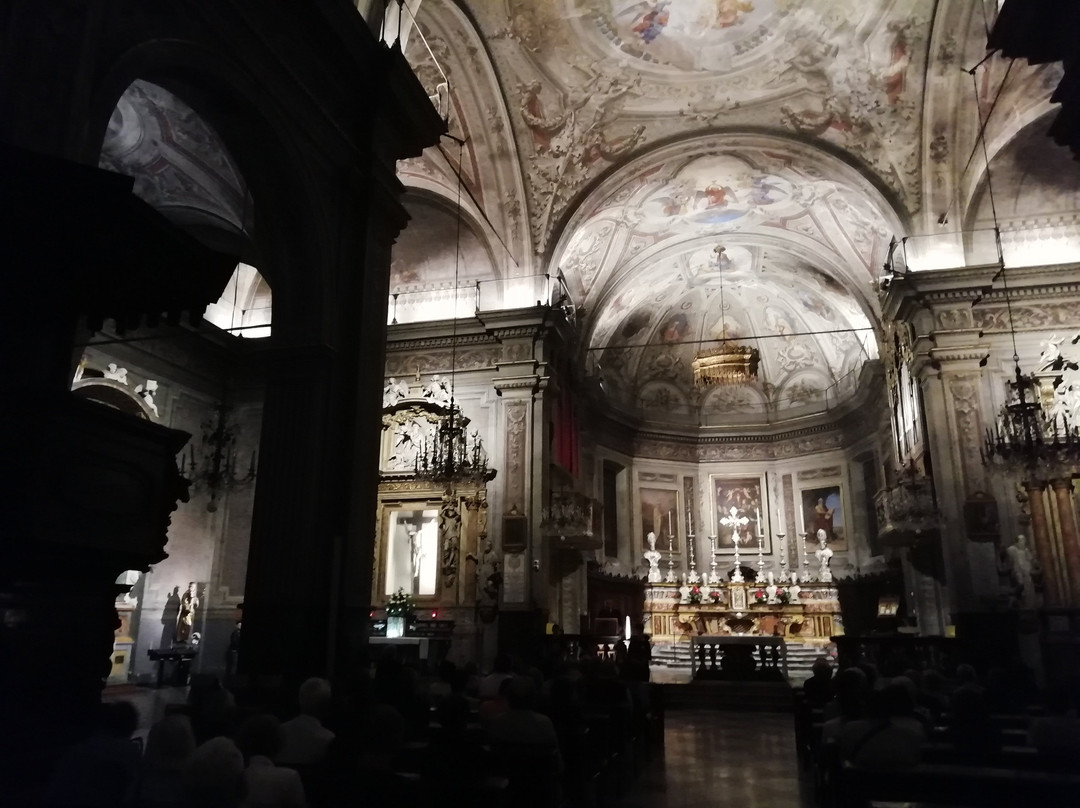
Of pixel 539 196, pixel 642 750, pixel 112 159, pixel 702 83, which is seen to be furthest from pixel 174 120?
pixel 642 750

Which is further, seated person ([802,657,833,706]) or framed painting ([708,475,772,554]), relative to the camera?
framed painting ([708,475,772,554])

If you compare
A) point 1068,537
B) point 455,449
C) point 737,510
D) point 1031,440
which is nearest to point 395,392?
point 455,449

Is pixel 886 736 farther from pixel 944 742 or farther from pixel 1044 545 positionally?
pixel 1044 545

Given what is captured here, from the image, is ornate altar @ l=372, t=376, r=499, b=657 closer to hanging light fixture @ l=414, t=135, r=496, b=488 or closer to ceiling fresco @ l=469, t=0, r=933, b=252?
hanging light fixture @ l=414, t=135, r=496, b=488

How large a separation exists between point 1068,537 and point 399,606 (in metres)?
10.1

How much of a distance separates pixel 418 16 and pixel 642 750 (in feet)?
34.5

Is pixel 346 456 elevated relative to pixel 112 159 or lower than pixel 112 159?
lower

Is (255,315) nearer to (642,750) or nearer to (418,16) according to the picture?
(418,16)

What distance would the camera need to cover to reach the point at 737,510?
910 inches

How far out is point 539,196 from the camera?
15336 mm

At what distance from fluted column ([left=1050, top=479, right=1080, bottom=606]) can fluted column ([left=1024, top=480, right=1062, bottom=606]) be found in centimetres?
13

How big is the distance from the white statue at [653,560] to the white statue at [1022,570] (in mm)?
10328

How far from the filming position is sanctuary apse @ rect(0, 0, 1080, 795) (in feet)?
14.3

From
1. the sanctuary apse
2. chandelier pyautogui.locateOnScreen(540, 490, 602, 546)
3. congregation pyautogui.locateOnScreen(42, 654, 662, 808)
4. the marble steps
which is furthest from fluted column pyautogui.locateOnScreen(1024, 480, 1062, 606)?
congregation pyautogui.locateOnScreen(42, 654, 662, 808)
